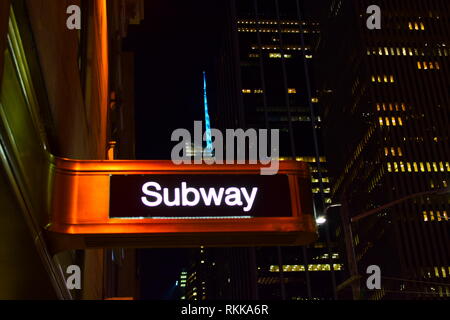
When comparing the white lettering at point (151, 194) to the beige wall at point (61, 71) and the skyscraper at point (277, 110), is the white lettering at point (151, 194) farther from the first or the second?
the skyscraper at point (277, 110)

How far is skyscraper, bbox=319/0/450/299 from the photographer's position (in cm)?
11162

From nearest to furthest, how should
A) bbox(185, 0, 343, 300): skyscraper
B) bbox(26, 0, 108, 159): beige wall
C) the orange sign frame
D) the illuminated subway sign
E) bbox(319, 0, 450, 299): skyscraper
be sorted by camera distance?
the orange sign frame → bbox(26, 0, 108, 159): beige wall → the illuminated subway sign → bbox(319, 0, 450, 299): skyscraper → bbox(185, 0, 343, 300): skyscraper

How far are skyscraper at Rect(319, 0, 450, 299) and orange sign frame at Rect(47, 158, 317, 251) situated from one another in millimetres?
103665

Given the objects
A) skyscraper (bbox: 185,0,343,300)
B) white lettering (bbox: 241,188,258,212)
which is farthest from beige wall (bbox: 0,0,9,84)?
skyscraper (bbox: 185,0,343,300)

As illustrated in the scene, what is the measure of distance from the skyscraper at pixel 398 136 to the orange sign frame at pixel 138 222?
340ft

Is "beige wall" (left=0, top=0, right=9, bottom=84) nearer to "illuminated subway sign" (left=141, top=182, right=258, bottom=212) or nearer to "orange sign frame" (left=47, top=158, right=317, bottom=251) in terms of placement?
"orange sign frame" (left=47, top=158, right=317, bottom=251)

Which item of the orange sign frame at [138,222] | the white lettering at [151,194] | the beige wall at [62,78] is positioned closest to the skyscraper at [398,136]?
the beige wall at [62,78]

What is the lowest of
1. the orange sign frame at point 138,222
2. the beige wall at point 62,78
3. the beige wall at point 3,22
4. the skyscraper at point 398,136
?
the orange sign frame at point 138,222

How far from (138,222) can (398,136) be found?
11994 centimetres

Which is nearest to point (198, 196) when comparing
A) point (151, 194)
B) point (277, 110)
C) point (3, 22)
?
point (151, 194)

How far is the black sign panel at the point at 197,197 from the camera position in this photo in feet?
20.7

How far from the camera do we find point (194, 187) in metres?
6.49
